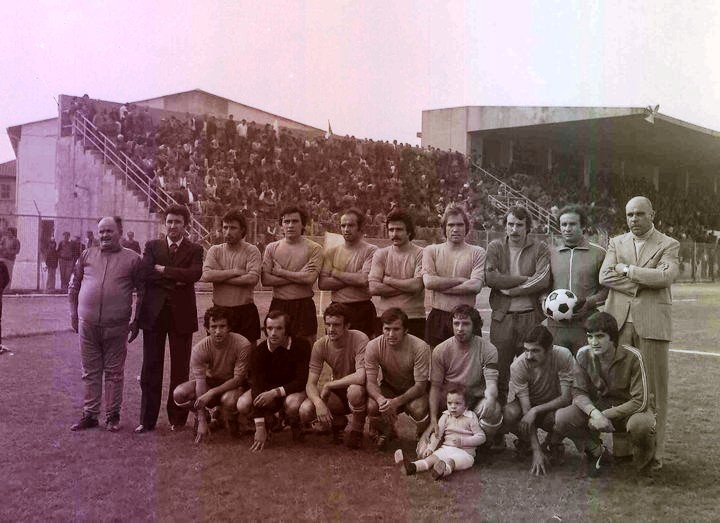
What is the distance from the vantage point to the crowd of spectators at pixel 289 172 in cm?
2019

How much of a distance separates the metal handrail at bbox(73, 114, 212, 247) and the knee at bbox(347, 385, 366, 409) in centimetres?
1467

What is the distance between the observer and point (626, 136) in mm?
33250

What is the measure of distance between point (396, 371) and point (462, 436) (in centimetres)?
75

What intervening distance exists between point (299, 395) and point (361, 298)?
1.06 metres

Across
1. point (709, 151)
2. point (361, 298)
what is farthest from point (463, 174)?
point (361, 298)

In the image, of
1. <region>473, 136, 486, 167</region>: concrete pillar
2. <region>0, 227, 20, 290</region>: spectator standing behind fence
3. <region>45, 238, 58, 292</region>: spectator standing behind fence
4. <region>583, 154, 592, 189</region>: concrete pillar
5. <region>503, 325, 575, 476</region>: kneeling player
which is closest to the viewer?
<region>503, 325, 575, 476</region>: kneeling player

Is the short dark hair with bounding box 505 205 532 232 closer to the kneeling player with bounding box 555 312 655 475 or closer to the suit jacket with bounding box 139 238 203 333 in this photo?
the kneeling player with bounding box 555 312 655 475

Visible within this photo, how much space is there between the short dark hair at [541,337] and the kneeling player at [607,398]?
0.83ft

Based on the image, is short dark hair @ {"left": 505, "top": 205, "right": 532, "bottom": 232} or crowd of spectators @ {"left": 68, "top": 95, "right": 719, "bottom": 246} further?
crowd of spectators @ {"left": 68, "top": 95, "right": 719, "bottom": 246}

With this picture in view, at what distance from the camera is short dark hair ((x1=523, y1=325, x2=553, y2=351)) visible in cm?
520

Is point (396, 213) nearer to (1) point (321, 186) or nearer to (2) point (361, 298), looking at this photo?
(2) point (361, 298)

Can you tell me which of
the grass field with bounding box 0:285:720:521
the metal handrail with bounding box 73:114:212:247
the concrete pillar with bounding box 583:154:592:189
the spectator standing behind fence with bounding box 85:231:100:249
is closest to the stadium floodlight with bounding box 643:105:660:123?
the concrete pillar with bounding box 583:154:592:189

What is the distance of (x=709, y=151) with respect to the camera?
39.0 m

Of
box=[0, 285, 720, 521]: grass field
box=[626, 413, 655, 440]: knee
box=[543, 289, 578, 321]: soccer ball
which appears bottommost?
box=[0, 285, 720, 521]: grass field
